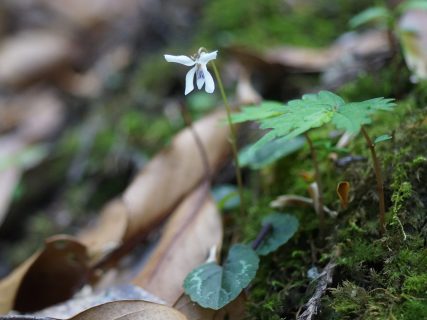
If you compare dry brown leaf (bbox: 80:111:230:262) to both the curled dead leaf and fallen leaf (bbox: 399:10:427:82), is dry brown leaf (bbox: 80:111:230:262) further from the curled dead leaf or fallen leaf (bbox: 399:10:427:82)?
fallen leaf (bbox: 399:10:427:82)

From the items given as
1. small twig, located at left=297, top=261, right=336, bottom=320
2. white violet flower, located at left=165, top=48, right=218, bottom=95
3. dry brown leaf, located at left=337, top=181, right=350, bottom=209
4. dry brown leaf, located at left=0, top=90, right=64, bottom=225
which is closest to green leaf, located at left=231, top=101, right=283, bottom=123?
white violet flower, located at left=165, top=48, right=218, bottom=95

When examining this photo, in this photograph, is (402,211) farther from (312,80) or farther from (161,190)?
(312,80)

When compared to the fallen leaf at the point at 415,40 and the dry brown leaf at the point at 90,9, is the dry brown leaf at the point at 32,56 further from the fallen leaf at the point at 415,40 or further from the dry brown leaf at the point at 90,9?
the fallen leaf at the point at 415,40

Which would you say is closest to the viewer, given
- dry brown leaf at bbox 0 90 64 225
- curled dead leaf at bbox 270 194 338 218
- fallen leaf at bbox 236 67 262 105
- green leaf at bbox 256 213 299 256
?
green leaf at bbox 256 213 299 256

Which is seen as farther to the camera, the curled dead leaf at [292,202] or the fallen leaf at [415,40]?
the fallen leaf at [415,40]

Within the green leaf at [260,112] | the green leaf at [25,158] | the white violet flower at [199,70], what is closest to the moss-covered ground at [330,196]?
the green leaf at [25,158]

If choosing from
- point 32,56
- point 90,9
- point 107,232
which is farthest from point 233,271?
point 90,9
